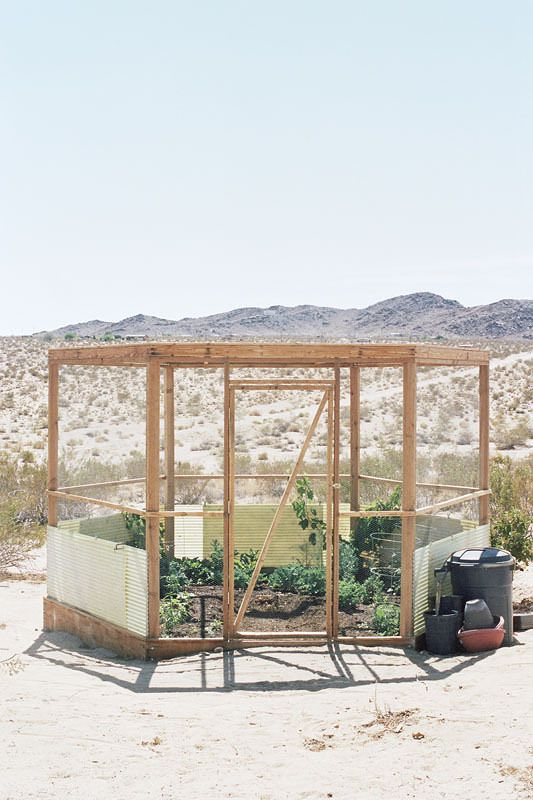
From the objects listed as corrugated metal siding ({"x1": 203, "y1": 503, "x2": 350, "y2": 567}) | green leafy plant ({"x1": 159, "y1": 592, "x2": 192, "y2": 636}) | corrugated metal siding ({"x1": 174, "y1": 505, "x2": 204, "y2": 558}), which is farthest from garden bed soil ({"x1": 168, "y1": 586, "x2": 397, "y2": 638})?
→ corrugated metal siding ({"x1": 174, "y1": 505, "x2": 204, "y2": 558})

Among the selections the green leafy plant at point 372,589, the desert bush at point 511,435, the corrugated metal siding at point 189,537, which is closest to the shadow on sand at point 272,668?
the green leafy plant at point 372,589

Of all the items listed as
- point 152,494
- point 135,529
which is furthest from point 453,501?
point 135,529

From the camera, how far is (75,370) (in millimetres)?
40531

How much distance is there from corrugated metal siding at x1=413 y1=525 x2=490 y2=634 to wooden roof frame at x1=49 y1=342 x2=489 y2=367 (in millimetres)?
1835

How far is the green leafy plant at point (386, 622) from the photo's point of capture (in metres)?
9.09

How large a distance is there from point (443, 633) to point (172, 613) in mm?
2686

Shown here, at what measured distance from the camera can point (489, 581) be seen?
8.91 metres

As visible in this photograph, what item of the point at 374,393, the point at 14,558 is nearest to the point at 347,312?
the point at 374,393

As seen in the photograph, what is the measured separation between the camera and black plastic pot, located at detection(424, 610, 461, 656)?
8.71 metres

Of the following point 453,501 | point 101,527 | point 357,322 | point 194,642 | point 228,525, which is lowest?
point 194,642

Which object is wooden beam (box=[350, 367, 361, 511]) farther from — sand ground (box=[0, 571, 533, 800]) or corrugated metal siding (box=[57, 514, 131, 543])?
sand ground (box=[0, 571, 533, 800])

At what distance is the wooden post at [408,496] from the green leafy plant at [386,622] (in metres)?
0.21

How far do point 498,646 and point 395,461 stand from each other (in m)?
14.0

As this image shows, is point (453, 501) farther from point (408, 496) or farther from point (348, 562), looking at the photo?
point (348, 562)
